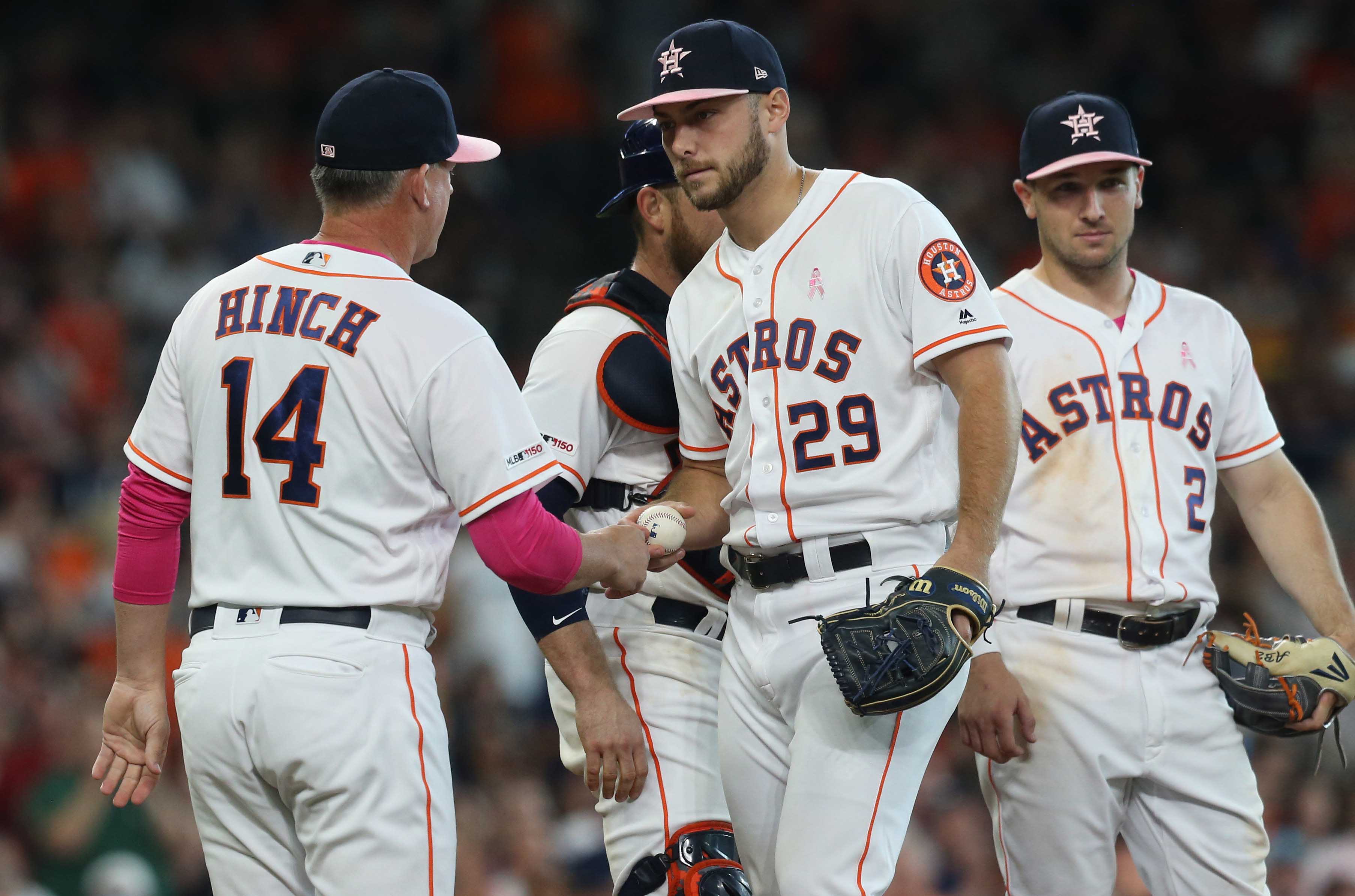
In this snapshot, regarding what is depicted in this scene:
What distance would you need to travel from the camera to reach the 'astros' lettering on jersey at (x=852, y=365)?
3387 millimetres

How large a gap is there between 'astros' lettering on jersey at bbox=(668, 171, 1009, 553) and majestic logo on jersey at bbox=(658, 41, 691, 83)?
1.52ft

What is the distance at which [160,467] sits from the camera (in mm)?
3354

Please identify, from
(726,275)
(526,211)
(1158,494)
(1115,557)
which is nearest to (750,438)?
(726,275)

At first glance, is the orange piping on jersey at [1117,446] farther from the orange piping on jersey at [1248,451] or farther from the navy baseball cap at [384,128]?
the navy baseball cap at [384,128]

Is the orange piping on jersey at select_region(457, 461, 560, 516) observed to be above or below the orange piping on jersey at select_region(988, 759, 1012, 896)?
above

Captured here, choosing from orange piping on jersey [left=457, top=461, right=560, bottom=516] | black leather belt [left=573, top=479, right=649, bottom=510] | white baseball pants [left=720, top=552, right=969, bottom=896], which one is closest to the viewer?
orange piping on jersey [left=457, top=461, right=560, bottom=516]

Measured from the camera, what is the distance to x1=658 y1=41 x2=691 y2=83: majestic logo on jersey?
3566 millimetres

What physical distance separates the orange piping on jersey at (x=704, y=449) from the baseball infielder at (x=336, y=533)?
2.10 ft

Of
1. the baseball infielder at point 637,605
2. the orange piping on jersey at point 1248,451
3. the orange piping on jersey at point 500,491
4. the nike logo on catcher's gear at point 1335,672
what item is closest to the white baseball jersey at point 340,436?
the orange piping on jersey at point 500,491

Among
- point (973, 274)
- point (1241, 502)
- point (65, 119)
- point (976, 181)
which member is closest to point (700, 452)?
point (973, 274)

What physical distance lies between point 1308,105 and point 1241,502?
24.6 feet

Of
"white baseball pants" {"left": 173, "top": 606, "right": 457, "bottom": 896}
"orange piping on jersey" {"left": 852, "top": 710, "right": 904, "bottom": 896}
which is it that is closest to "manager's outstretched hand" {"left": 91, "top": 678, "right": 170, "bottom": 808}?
"white baseball pants" {"left": 173, "top": 606, "right": 457, "bottom": 896}

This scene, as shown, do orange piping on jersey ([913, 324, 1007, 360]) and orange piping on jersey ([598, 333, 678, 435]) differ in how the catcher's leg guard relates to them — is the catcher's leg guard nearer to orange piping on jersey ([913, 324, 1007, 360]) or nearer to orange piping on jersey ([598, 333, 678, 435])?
orange piping on jersey ([598, 333, 678, 435])

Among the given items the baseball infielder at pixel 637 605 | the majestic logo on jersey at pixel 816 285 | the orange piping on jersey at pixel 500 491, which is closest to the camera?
the orange piping on jersey at pixel 500 491
